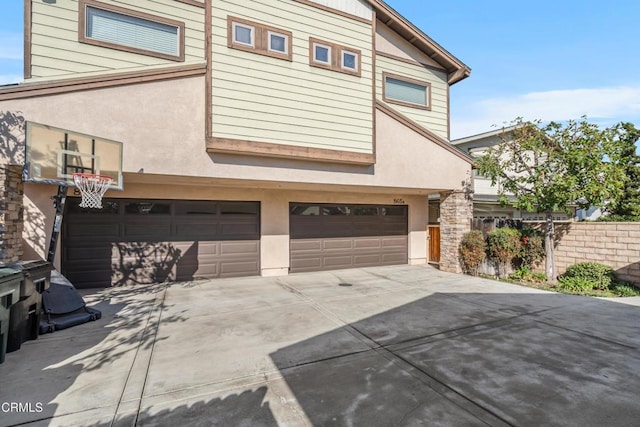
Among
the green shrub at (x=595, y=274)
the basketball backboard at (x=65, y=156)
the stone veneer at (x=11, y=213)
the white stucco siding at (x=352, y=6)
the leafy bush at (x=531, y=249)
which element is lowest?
the green shrub at (x=595, y=274)

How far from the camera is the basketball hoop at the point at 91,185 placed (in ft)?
19.3

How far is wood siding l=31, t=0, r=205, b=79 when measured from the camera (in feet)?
21.5

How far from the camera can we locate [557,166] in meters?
9.09

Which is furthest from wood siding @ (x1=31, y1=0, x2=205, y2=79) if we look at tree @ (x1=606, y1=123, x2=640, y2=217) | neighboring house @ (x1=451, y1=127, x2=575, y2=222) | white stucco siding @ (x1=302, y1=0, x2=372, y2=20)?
tree @ (x1=606, y1=123, x2=640, y2=217)

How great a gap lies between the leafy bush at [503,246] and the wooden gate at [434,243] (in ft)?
6.69

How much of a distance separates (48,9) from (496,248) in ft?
44.5

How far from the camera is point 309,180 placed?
8500mm

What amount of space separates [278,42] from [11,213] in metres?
7.14

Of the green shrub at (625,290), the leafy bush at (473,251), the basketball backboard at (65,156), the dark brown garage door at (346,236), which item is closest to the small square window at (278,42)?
the basketball backboard at (65,156)

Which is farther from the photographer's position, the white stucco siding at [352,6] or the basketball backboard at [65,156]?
the white stucco siding at [352,6]

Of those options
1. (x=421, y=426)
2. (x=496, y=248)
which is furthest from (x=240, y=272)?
(x=496, y=248)

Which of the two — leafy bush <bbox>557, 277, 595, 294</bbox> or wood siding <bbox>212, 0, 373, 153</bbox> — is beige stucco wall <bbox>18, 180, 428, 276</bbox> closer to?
wood siding <bbox>212, 0, 373, 153</bbox>

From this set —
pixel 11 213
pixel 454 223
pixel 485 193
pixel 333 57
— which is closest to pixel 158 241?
pixel 11 213

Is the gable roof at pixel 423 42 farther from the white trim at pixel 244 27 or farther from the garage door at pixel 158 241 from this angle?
the garage door at pixel 158 241
